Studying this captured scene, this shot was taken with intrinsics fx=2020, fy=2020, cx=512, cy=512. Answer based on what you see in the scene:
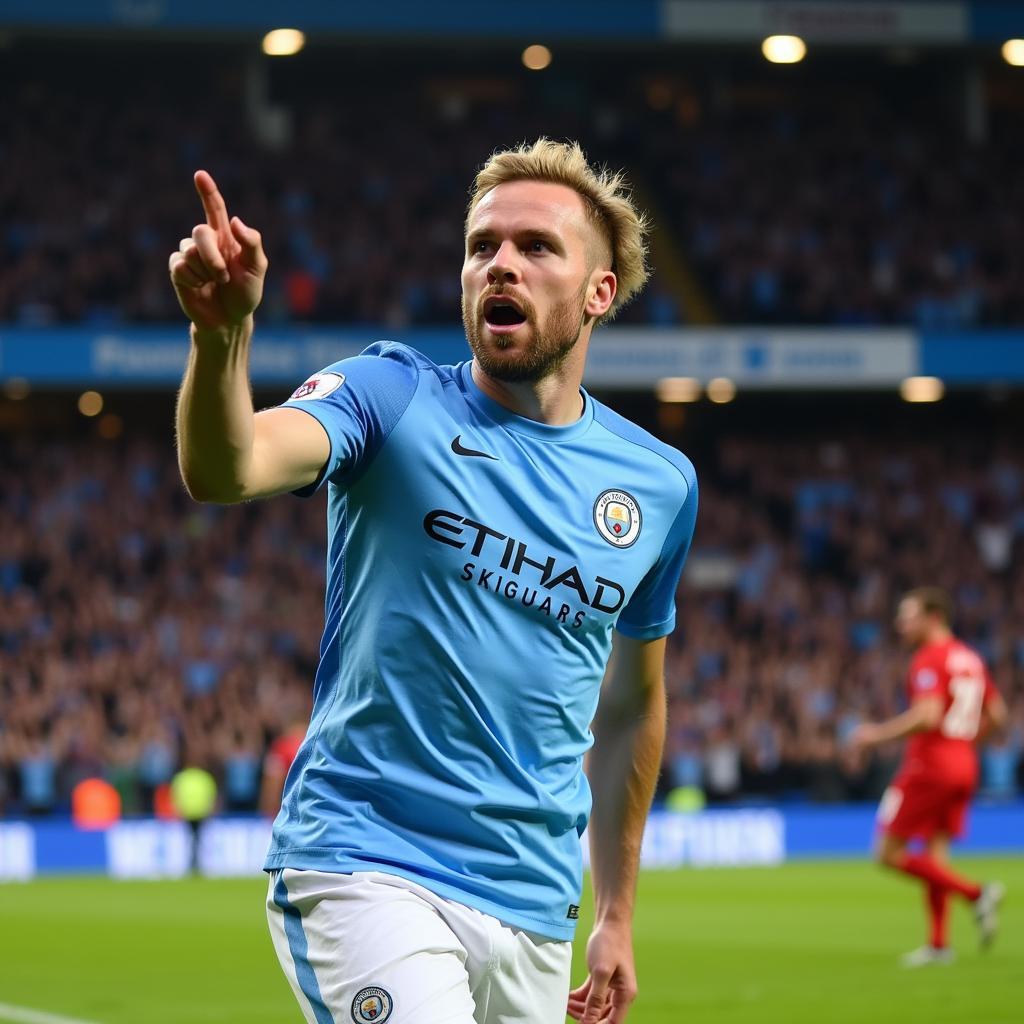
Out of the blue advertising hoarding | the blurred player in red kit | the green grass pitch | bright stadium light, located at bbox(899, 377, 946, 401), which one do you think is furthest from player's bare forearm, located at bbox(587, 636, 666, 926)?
bright stadium light, located at bbox(899, 377, 946, 401)

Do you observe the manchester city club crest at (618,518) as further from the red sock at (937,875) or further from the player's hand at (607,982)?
the red sock at (937,875)

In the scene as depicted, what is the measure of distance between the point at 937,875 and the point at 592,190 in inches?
367

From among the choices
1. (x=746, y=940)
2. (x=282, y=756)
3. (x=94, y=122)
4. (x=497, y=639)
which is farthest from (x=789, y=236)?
(x=497, y=639)

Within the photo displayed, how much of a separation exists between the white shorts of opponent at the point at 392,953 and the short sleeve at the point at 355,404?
0.72 metres

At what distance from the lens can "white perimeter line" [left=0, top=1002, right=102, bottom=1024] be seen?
32.8 ft

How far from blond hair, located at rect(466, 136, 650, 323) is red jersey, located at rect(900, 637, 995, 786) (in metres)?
9.20

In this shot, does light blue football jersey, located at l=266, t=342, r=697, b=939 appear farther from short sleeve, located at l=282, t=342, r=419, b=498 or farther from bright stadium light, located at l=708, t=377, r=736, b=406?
bright stadium light, located at l=708, t=377, r=736, b=406

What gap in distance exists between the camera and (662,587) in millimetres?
4242

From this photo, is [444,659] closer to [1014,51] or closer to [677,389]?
[677,389]

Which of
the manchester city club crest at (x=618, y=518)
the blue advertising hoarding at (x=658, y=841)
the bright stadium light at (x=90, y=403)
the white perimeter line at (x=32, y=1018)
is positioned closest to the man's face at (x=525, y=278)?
the manchester city club crest at (x=618, y=518)

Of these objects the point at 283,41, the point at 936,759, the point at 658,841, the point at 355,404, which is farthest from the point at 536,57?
the point at 355,404

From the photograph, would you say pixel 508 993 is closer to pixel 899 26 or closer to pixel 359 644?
pixel 359 644

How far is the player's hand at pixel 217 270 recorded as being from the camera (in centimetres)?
292

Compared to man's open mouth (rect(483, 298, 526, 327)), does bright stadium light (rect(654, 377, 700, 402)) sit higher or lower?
higher
